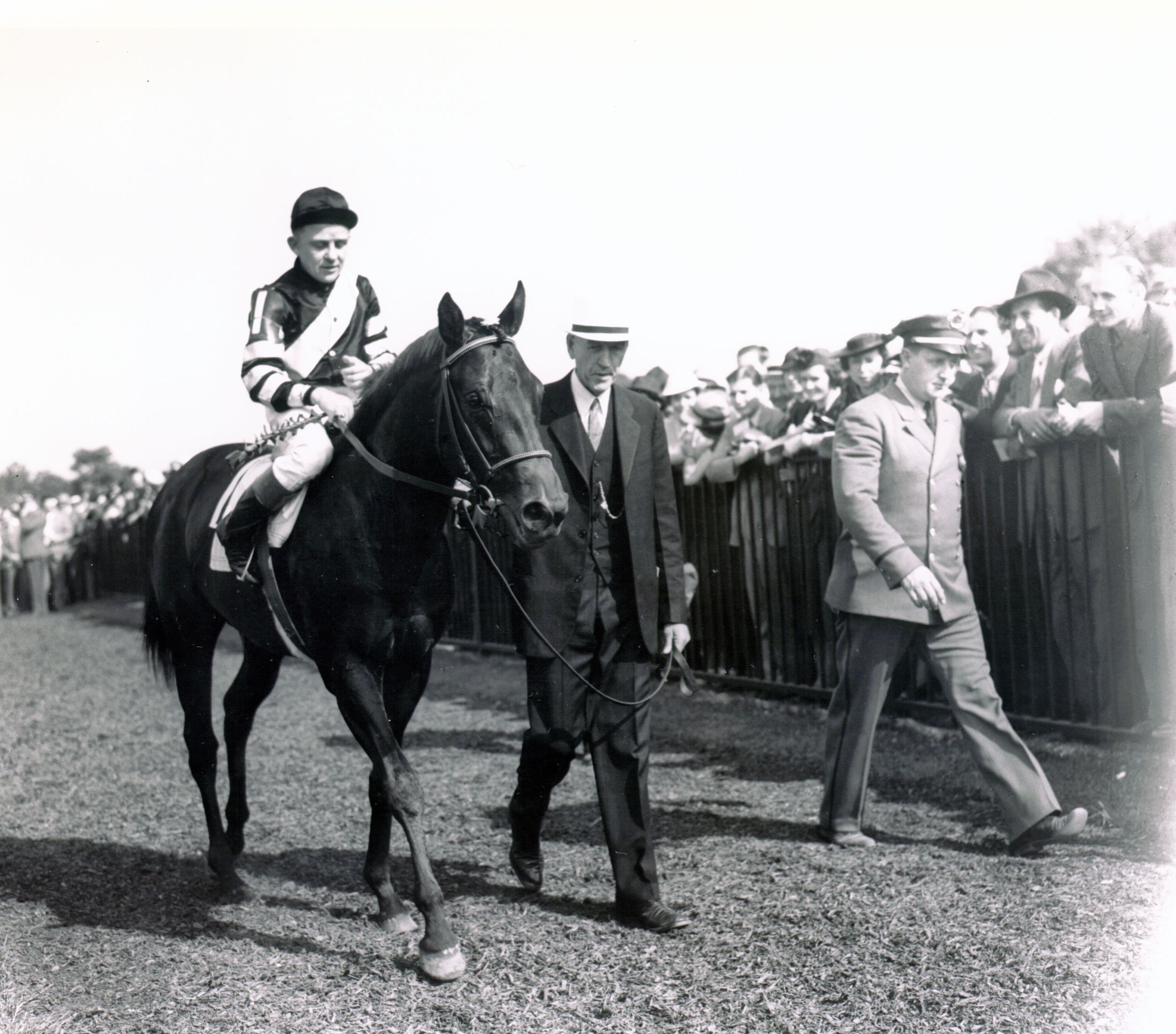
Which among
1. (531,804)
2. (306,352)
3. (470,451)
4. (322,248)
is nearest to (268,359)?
(306,352)

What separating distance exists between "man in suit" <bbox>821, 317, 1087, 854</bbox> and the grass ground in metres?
0.43

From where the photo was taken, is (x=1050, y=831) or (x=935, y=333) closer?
(x=1050, y=831)

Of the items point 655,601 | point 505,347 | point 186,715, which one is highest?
point 505,347

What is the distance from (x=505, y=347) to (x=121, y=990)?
236 cm

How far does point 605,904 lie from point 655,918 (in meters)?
0.42

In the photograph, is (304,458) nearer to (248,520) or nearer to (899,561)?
(248,520)

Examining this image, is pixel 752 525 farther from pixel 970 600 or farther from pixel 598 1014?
pixel 598 1014

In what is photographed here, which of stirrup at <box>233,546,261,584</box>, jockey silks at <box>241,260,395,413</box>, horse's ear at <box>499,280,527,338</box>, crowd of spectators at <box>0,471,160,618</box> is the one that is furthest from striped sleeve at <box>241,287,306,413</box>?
crowd of spectators at <box>0,471,160,618</box>

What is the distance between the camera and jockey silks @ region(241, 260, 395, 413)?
498 cm

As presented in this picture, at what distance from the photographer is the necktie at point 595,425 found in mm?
4699

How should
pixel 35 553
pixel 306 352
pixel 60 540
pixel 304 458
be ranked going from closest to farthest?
pixel 304 458 → pixel 306 352 → pixel 35 553 → pixel 60 540

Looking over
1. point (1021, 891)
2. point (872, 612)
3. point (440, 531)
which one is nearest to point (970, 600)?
point (872, 612)

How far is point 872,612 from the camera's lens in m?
5.38

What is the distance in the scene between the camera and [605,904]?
479cm
